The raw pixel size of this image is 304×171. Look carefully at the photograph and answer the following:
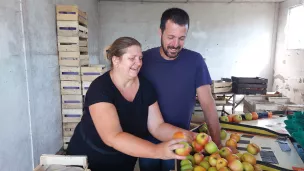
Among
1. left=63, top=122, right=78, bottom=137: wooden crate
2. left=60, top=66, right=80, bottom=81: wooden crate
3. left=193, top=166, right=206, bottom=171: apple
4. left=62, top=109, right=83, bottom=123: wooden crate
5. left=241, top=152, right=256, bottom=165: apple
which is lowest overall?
left=63, top=122, right=78, bottom=137: wooden crate

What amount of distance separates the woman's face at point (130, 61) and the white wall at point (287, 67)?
17.8 ft

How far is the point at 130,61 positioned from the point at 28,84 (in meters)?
2.04

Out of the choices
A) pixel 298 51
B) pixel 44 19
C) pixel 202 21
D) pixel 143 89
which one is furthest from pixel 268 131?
pixel 202 21

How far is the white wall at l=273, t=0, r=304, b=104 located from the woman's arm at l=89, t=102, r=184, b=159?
5.48 metres

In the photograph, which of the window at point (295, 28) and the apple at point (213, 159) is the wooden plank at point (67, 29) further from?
the window at point (295, 28)

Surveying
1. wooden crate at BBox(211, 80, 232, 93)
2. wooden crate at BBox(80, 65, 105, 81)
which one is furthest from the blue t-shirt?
wooden crate at BBox(211, 80, 232, 93)

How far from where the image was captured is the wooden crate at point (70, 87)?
3.82 m

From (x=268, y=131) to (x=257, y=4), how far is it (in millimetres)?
6424

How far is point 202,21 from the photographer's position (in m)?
7.50

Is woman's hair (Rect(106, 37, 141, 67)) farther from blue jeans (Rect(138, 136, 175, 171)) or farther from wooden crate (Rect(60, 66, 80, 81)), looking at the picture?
wooden crate (Rect(60, 66, 80, 81))

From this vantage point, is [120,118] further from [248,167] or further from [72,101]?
[72,101]

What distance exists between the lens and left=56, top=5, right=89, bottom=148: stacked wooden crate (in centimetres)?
371

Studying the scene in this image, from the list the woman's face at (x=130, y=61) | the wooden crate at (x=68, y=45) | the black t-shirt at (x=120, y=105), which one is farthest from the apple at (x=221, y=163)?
the wooden crate at (x=68, y=45)

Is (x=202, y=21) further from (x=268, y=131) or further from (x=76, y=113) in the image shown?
(x=268, y=131)
